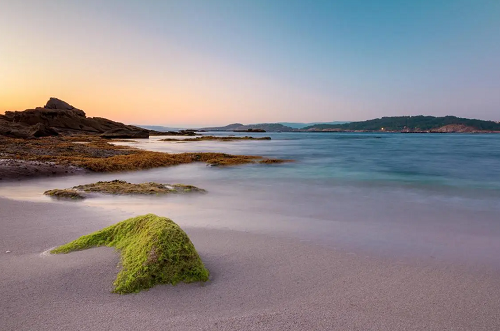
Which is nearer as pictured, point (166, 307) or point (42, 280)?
point (166, 307)

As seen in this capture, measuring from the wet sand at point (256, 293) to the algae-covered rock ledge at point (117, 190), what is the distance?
320 centimetres

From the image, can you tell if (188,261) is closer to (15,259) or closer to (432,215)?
(15,259)

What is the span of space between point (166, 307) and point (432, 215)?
266 inches

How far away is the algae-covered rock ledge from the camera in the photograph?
7.63 metres

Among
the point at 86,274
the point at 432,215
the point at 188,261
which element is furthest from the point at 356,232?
the point at 86,274

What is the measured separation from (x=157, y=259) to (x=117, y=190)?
18.9 ft

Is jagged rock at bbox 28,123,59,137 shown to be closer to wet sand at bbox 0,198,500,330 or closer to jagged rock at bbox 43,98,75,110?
wet sand at bbox 0,198,500,330

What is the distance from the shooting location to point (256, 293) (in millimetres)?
3141

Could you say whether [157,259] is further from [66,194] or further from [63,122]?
[63,122]

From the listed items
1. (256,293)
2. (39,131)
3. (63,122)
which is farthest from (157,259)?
(63,122)

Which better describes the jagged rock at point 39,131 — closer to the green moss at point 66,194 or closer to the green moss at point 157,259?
the green moss at point 66,194

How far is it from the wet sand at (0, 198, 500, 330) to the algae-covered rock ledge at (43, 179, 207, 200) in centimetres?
320

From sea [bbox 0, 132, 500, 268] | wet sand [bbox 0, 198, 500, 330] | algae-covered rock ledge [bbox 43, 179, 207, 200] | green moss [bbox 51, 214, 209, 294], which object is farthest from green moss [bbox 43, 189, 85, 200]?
green moss [bbox 51, 214, 209, 294]

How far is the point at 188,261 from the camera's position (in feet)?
11.0
